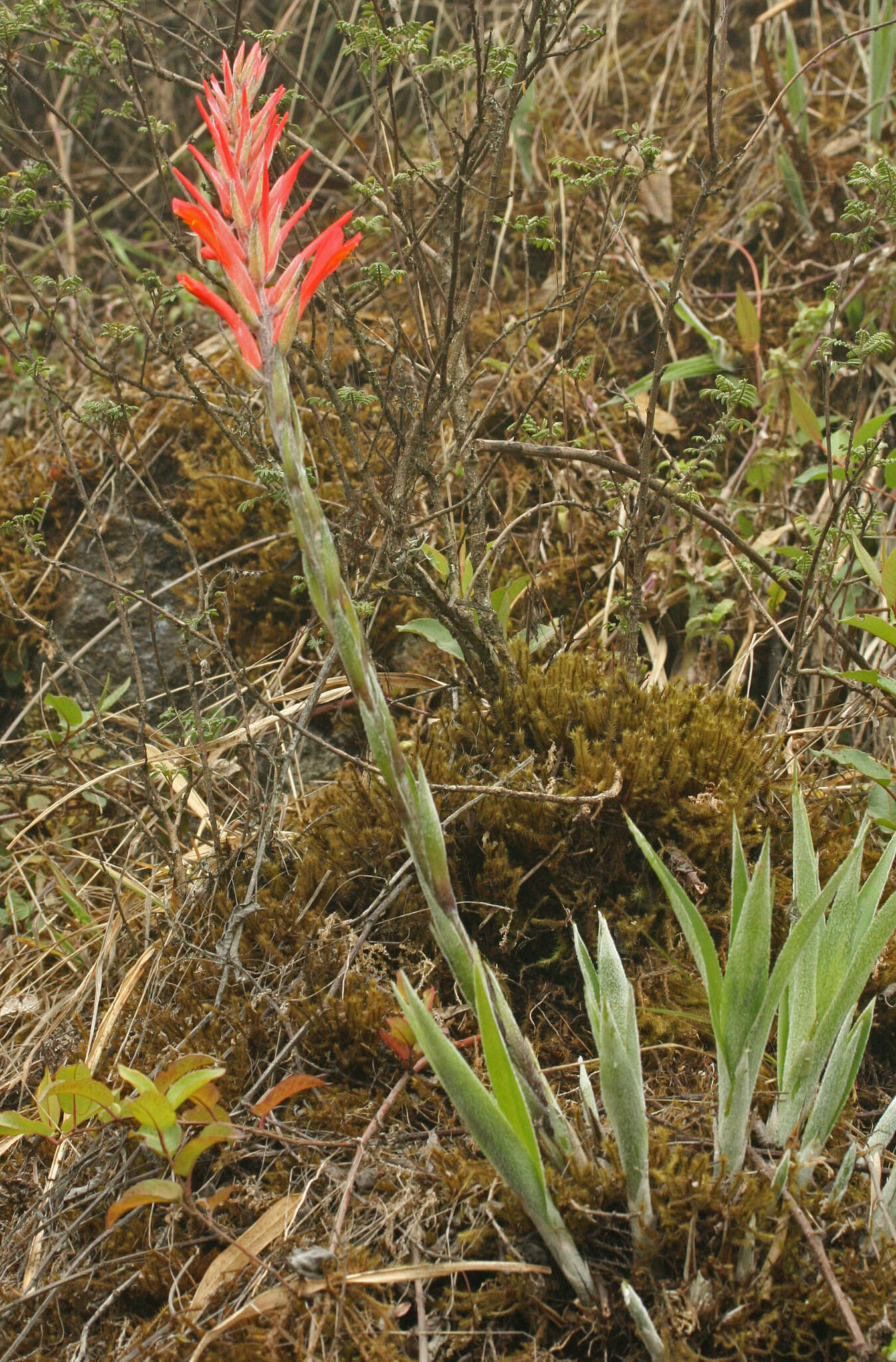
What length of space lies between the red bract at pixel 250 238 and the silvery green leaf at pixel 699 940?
2.45ft

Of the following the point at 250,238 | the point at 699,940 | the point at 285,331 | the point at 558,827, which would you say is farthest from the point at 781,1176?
the point at 250,238

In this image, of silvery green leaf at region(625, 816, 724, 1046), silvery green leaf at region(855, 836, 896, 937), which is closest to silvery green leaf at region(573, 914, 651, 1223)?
silvery green leaf at region(625, 816, 724, 1046)

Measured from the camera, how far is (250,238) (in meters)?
1.10

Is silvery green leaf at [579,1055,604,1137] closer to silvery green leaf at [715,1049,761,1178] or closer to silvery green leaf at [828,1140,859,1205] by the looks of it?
silvery green leaf at [715,1049,761,1178]

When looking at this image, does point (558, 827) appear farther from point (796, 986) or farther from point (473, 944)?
point (473, 944)

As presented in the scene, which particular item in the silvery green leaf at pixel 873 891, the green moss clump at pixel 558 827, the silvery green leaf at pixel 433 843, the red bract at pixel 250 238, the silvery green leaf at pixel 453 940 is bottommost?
the green moss clump at pixel 558 827

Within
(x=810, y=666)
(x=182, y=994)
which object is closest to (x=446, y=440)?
(x=810, y=666)

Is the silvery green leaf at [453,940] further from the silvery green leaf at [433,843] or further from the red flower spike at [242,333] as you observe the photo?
the red flower spike at [242,333]

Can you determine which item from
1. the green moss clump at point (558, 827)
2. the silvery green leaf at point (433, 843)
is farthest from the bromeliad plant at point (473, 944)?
the green moss clump at point (558, 827)

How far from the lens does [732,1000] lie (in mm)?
1263

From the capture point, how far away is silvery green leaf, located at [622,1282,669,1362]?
3.81ft

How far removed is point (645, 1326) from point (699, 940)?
46cm

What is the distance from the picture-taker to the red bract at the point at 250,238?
1073mm

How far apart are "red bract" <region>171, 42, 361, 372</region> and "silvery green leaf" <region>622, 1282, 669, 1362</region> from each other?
3.79ft
